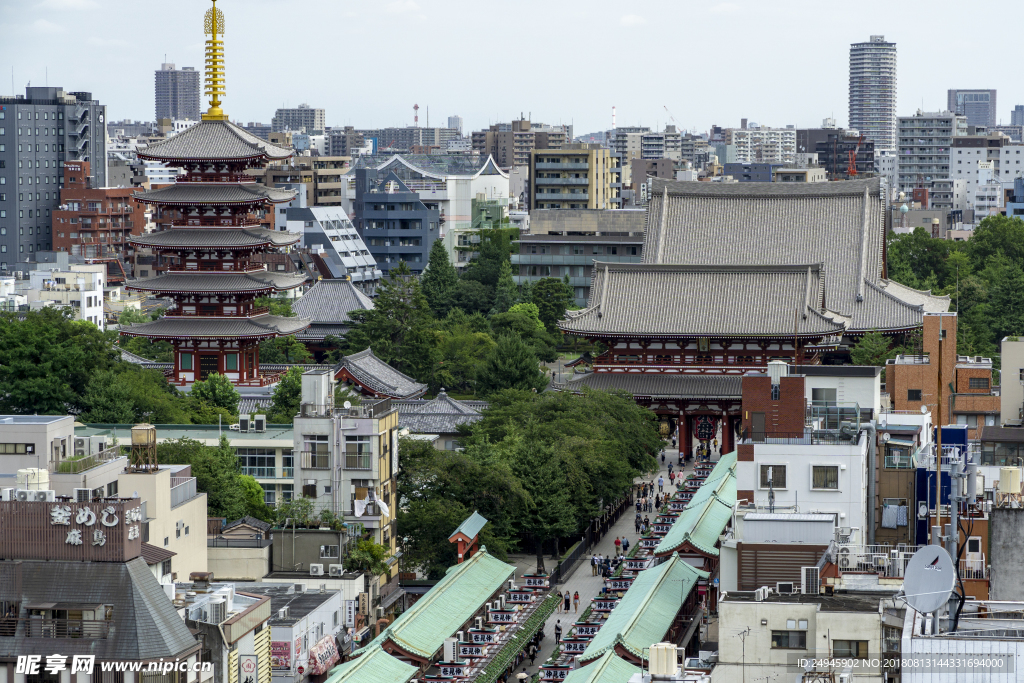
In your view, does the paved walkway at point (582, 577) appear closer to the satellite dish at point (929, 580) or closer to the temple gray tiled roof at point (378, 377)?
the temple gray tiled roof at point (378, 377)

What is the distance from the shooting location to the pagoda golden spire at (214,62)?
88.9 metres

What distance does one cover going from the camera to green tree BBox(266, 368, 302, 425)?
71625 mm

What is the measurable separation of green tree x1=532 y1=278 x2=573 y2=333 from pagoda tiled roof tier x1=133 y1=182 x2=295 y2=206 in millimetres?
33219

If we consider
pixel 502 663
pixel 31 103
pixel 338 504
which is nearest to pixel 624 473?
pixel 338 504

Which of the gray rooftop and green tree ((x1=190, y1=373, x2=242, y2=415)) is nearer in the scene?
green tree ((x1=190, y1=373, x2=242, y2=415))

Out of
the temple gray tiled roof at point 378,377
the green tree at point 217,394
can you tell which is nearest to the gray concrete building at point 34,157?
the temple gray tiled roof at point 378,377

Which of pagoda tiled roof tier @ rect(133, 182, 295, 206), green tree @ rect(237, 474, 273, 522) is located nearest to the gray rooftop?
pagoda tiled roof tier @ rect(133, 182, 295, 206)

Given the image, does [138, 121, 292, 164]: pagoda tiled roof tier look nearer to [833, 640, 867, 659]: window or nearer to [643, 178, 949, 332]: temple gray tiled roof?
[643, 178, 949, 332]: temple gray tiled roof

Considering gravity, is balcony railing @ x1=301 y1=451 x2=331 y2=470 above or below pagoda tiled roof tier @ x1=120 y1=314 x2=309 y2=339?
Result: below

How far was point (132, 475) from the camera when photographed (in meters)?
46.8

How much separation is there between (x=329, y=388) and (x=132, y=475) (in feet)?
32.7

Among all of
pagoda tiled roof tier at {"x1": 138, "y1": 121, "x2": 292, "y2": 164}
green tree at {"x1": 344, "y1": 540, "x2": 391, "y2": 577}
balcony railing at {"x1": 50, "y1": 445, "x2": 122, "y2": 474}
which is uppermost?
pagoda tiled roof tier at {"x1": 138, "y1": 121, "x2": 292, "y2": 164}

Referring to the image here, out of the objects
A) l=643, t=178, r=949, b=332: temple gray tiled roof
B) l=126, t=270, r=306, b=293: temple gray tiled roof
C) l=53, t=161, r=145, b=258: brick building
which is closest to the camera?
l=126, t=270, r=306, b=293: temple gray tiled roof

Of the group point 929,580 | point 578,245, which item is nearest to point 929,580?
point 929,580
